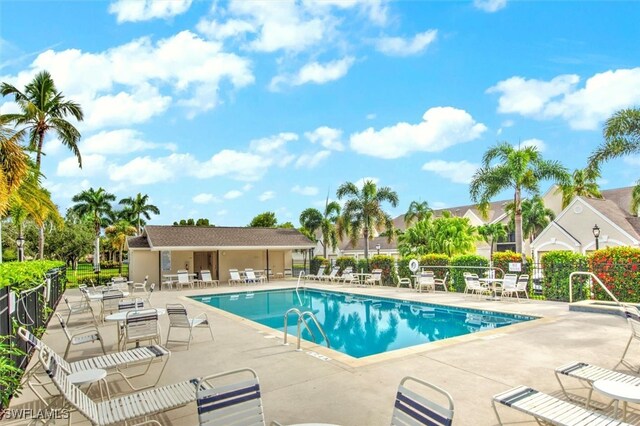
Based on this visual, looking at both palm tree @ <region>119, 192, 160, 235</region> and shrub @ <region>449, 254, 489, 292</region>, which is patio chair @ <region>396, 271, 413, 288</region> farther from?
palm tree @ <region>119, 192, 160, 235</region>

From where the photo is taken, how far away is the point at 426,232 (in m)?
28.3

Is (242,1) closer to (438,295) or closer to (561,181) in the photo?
(438,295)

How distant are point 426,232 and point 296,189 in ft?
71.7

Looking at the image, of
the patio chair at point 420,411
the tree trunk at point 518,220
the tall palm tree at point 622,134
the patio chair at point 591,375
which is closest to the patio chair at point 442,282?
the tree trunk at point 518,220

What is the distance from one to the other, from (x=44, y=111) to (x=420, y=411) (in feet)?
80.9

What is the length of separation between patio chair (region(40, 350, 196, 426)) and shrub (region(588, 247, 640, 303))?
14.3m

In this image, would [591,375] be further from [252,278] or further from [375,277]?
[252,278]

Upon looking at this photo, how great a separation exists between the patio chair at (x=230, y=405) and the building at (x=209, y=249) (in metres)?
22.1

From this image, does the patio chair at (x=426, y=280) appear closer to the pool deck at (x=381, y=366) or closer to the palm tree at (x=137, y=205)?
the pool deck at (x=381, y=366)

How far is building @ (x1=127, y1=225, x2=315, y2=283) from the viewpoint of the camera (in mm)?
25375

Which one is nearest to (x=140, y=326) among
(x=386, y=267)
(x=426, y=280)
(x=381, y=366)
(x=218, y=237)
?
(x=381, y=366)

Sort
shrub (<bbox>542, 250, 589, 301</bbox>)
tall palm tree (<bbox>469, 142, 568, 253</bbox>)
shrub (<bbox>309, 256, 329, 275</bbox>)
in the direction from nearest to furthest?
shrub (<bbox>542, 250, 589, 301</bbox>) < tall palm tree (<bbox>469, 142, 568, 253</bbox>) < shrub (<bbox>309, 256, 329, 275</bbox>)

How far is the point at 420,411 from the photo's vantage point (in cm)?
312

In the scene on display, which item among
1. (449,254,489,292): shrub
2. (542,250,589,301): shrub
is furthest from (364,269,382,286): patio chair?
(542,250,589,301): shrub
